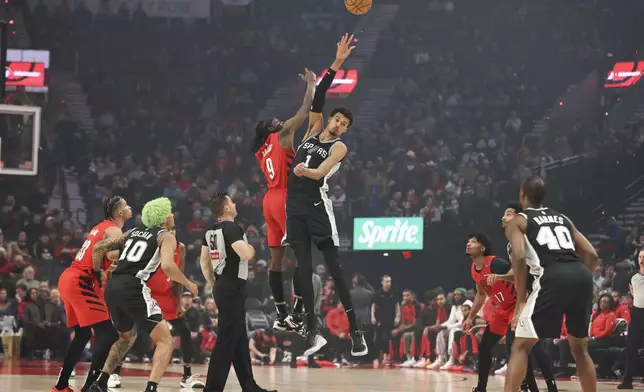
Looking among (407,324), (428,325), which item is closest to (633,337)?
(428,325)

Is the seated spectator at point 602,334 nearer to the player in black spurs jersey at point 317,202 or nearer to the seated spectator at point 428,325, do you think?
the seated spectator at point 428,325

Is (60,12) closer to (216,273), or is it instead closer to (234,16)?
(234,16)

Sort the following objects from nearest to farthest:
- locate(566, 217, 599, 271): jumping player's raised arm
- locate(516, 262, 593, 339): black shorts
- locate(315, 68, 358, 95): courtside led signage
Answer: locate(516, 262, 593, 339): black shorts
locate(566, 217, 599, 271): jumping player's raised arm
locate(315, 68, 358, 95): courtside led signage

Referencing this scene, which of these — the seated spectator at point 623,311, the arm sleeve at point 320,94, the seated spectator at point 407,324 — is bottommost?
the seated spectator at point 407,324

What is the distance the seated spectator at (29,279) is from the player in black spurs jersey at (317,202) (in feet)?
32.8

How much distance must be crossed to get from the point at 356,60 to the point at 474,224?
26.3ft

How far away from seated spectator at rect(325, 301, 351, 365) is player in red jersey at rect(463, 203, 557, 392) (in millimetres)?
6749

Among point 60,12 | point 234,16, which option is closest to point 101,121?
point 60,12

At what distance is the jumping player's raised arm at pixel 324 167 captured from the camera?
7.79 metres

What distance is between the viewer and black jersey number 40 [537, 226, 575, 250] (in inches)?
274

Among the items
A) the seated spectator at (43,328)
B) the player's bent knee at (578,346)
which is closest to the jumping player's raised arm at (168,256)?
the player's bent knee at (578,346)

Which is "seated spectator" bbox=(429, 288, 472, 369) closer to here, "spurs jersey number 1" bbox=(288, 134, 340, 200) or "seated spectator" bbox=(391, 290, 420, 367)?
"seated spectator" bbox=(391, 290, 420, 367)

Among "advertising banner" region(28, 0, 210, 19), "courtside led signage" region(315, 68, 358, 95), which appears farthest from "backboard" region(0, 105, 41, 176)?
"advertising banner" region(28, 0, 210, 19)

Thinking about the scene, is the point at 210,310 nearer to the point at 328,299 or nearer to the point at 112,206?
the point at 328,299
